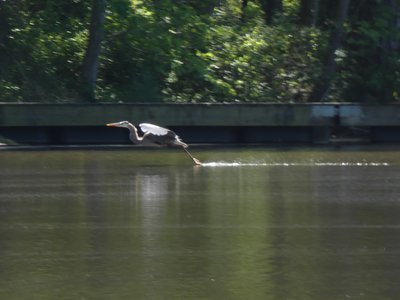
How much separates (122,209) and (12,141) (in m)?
11.1

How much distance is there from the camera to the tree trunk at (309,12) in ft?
103

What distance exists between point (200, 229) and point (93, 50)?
15.8 metres

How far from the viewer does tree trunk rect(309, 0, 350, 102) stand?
28875mm

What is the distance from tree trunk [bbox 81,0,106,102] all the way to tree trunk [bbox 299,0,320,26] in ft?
21.5

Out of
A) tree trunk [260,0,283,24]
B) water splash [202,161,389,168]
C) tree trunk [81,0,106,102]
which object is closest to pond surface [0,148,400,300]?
water splash [202,161,389,168]

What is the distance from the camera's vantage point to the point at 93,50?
2767 centimetres

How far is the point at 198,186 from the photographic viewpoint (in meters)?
16.7

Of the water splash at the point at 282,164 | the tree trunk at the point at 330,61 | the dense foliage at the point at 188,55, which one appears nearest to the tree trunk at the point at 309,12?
the dense foliage at the point at 188,55

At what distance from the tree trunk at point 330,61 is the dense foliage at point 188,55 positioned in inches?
1.0

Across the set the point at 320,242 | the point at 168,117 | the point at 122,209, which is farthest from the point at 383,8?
the point at 320,242

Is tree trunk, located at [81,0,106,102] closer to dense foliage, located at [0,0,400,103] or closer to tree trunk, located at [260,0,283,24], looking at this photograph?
dense foliage, located at [0,0,400,103]

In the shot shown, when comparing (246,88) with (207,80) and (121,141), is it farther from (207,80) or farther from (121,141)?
(121,141)

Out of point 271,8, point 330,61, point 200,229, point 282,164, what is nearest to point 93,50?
point 330,61

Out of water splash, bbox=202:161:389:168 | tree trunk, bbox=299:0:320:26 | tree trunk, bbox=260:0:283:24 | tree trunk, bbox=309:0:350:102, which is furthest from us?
tree trunk, bbox=260:0:283:24
